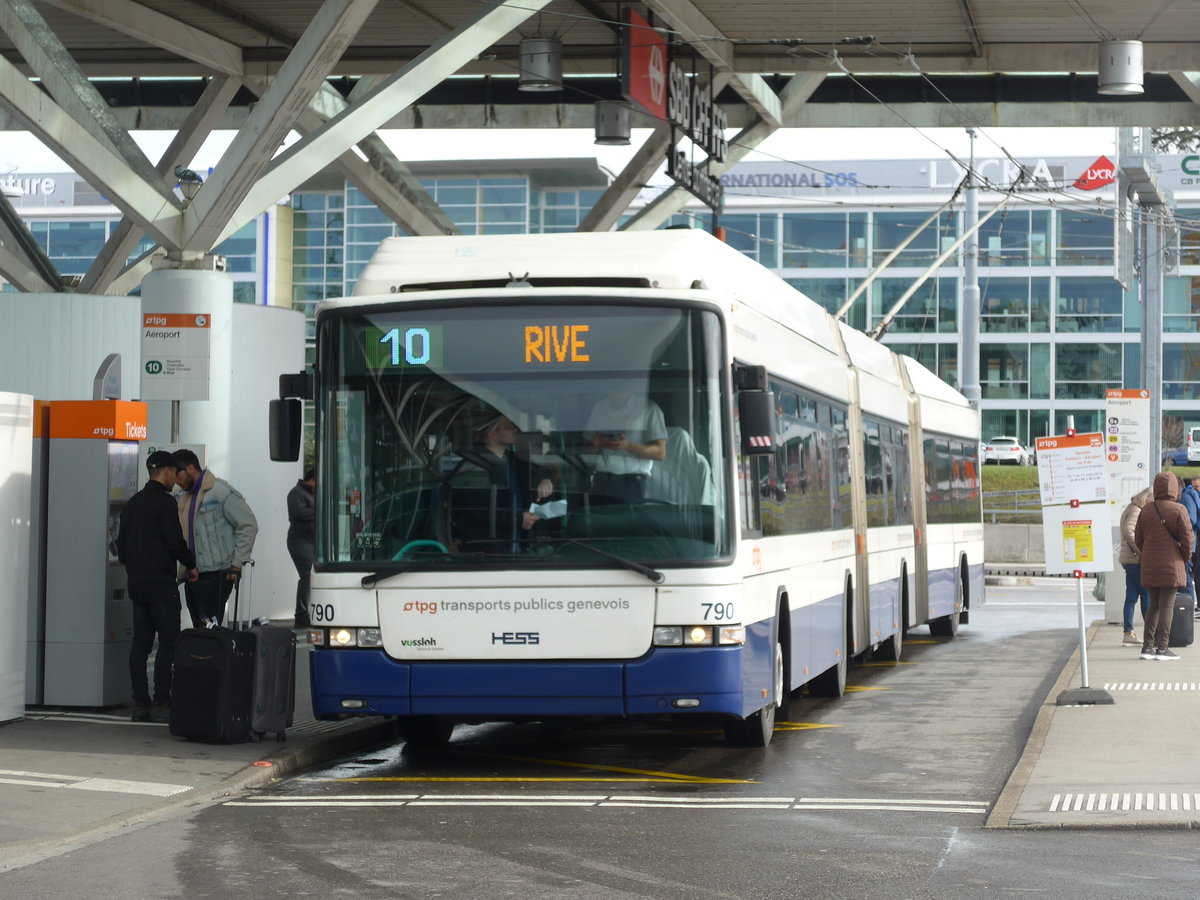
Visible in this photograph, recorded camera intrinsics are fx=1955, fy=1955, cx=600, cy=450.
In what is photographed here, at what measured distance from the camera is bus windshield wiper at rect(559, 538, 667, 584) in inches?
399

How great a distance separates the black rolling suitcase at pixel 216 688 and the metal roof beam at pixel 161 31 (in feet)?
24.5

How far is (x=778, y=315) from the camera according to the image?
12773 millimetres

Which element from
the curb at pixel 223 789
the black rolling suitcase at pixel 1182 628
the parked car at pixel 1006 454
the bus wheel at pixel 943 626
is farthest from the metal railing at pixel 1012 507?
the curb at pixel 223 789

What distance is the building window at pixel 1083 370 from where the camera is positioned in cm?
7581

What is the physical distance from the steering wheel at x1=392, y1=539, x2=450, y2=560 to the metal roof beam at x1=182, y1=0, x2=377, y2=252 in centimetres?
562

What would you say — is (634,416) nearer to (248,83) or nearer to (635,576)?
(635,576)

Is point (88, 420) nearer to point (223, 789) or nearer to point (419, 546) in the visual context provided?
point (419, 546)

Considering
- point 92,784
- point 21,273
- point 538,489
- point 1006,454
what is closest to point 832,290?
point 1006,454

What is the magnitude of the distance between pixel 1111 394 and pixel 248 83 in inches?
412

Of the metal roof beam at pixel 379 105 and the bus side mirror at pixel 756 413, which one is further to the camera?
the metal roof beam at pixel 379 105

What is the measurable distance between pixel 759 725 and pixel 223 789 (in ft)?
11.1

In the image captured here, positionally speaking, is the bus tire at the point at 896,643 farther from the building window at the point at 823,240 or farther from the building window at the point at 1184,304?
the building window at the point at 823,240

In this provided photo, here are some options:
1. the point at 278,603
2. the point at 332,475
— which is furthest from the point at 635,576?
the point at 278,603

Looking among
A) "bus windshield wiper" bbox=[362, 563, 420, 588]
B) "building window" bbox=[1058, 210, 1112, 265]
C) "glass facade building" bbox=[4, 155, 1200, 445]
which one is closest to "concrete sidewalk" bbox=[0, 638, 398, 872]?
"bus windshield wiper" bbox=[362, 563, 420, 588]
